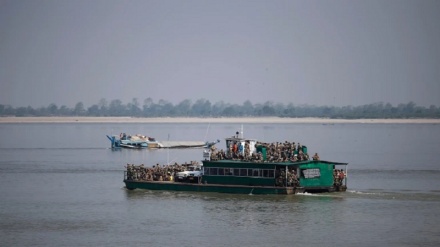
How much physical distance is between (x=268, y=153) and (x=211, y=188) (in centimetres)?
475

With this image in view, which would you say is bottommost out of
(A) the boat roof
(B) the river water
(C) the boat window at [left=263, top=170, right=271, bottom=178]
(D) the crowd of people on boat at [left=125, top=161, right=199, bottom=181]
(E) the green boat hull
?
(B) the river water

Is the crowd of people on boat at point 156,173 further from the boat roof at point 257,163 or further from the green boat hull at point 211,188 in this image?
the boat roof at point 257,163

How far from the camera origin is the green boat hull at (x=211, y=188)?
69062 millimetres

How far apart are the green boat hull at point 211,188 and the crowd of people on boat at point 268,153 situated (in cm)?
200

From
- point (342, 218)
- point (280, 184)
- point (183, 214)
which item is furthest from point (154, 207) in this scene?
point (342, 218)

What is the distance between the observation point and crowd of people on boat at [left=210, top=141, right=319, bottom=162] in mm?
70125

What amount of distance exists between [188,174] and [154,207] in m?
6.46

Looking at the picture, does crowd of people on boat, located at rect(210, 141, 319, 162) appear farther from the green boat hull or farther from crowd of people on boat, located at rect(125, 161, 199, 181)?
crowd of people on boat, located at rect(125, 161, 199, 181)

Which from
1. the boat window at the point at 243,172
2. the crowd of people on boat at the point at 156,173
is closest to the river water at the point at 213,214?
the crowd of people on boat at the point at 156,173

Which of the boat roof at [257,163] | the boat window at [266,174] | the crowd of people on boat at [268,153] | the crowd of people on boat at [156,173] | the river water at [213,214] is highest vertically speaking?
the crowd of people on boat at [268,153]

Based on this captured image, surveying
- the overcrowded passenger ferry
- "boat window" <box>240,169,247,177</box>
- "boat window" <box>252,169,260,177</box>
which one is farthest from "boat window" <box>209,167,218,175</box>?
"boat window" <box>252,169,260,177</box>

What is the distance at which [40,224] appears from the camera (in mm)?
61375

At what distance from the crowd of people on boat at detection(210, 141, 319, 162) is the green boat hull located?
6.56ft

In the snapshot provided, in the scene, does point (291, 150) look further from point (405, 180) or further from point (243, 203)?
point (405, 180)
